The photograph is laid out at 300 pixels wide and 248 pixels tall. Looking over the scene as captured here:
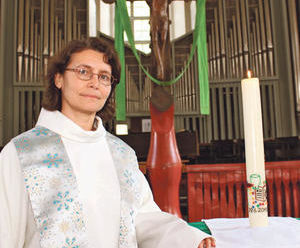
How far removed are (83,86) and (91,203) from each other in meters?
0.40

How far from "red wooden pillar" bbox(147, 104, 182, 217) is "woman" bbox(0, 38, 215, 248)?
17 cm

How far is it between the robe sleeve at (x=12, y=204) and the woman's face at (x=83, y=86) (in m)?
0.27

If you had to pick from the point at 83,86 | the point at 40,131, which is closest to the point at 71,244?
the point at 40,131

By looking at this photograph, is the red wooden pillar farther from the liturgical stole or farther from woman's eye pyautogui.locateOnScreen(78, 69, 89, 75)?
woman's eye pyautogui.locateOnScreen(78, 69, 89, 75)

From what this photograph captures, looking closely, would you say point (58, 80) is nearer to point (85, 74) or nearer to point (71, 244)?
point (85, 74)

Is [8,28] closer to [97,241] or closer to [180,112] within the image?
[180,112]

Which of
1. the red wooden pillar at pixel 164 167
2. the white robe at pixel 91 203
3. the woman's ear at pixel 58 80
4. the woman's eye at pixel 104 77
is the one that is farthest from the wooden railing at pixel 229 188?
the woman's ear at pixel 58 80

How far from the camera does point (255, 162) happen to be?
0.98 m

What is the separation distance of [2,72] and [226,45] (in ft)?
17.5

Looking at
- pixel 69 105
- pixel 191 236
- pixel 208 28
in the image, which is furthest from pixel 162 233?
pixel 208 28

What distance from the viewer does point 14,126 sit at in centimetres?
755

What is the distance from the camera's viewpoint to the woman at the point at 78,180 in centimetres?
96

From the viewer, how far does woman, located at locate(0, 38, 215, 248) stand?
3.14 feet

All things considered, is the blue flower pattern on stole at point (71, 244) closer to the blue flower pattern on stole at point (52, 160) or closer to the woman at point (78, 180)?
the woman at point (78, 180)
